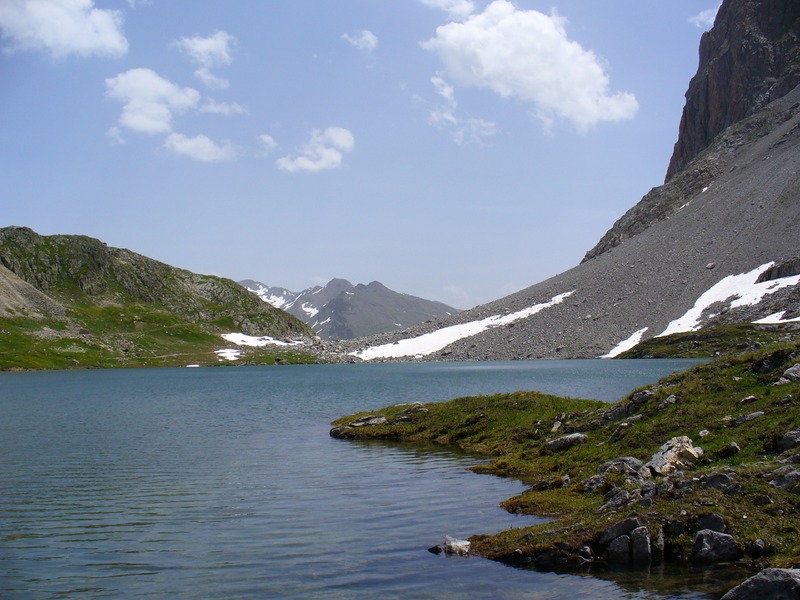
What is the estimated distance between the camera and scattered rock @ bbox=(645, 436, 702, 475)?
2173 cm

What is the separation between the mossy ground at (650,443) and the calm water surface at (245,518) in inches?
66.0

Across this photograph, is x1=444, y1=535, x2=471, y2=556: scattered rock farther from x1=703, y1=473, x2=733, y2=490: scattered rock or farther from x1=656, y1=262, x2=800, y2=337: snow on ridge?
x1=656, y1=262, x2=800, y2=337: snow on ridge

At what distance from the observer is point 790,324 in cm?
12375

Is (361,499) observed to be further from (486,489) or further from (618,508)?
(618,508)

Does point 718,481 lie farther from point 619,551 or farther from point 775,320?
point 775,320

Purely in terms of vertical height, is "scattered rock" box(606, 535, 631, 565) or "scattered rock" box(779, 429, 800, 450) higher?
"scattered rock" box(779, 429, 800, 450)

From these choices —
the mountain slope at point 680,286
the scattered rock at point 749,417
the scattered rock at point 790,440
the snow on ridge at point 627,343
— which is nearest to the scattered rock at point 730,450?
the scattered rock at point 790,440

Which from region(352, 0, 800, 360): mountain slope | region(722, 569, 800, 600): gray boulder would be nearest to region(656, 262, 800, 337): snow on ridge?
region(352, 0, 800, 360): mountain slope

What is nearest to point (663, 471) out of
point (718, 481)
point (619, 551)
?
point (718, 481)

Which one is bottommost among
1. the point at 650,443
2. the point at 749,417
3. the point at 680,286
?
the point at 650,443

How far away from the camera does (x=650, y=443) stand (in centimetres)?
2655

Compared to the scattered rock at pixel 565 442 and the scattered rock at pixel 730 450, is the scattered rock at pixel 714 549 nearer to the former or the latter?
the scattered rock at pixel 730 450

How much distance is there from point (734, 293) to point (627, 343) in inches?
1057

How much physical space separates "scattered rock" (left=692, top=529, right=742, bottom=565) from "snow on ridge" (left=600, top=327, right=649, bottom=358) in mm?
138639
